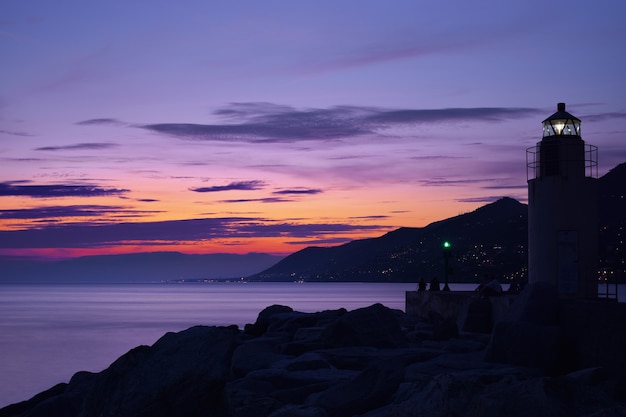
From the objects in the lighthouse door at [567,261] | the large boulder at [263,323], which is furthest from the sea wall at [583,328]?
the large boulder at [263,323]

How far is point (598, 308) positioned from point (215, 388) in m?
7.07

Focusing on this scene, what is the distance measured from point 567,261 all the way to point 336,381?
933 centimetres

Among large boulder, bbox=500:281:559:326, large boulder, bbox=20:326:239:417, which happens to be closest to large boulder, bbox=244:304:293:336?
large boulder, bbox=500:281:559:326

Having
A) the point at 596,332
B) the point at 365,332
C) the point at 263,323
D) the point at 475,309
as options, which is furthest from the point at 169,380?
the point at 263,323

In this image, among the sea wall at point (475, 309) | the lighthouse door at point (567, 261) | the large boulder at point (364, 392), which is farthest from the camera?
the lighthouse door at point (567, 261)

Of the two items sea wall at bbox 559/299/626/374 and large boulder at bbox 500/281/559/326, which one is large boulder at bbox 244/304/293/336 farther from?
sea wall at bbox 559/299/626/374

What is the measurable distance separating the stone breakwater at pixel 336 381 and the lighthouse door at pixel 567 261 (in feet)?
13.5

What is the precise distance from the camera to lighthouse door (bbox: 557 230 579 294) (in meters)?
18.4

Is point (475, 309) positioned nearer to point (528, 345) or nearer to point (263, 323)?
point (528, 345)

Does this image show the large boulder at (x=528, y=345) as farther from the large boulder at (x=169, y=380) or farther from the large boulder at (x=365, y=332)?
the large boulder at (x=169, y=380)

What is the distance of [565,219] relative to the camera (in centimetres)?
1845

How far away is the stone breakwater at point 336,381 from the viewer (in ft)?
21.9

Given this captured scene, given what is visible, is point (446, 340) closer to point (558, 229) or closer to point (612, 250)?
point (558, 229)

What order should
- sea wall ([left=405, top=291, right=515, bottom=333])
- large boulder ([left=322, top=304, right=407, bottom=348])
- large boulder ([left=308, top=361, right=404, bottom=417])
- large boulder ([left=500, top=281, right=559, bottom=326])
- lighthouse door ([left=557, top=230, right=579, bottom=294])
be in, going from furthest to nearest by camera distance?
lighthouse door ([left=557, top=230, right=579, bottom=294])
sea wall ([left=405, top=291, right=515, bottom=333])
large boulder ([left=322, top=304, right=407, bottom=348])
large boulder ([left=500, top=281, right=559, bottom=326])
large boulder ([left=308, top=361, right=404, bottom=417])
